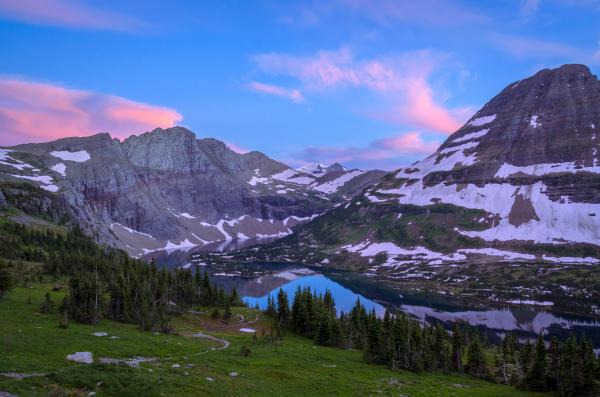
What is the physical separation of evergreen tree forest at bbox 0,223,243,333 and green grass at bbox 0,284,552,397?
2.69m

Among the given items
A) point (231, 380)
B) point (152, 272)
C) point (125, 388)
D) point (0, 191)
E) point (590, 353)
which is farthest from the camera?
point (0, 191)

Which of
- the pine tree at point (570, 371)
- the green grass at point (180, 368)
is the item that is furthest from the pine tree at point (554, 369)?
the green grass at point (180, 368)

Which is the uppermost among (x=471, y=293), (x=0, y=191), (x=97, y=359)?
(x=0, y=191)

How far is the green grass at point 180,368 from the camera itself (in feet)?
97.1

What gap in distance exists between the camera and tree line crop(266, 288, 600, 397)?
53.2 metres

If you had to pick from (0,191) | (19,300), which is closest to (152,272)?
(19,300)

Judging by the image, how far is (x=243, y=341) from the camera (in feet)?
205

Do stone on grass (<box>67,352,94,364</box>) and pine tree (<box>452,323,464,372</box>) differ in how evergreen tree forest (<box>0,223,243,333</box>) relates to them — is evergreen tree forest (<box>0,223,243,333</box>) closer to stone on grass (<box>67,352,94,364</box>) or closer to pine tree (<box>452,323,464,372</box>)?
stone on grass (<box>67,352,94,364</box>)

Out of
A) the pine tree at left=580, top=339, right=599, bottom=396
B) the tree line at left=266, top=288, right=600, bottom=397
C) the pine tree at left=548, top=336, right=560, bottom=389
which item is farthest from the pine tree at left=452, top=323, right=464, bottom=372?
the pine tree at left=580, top=339, right=599, bottom=396

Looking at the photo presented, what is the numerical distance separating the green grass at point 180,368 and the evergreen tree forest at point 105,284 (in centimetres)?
269

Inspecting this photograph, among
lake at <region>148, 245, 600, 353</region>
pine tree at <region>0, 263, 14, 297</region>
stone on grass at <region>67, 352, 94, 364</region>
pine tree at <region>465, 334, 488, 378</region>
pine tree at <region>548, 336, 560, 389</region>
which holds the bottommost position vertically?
lake at <region>148, 245, 600, 353</region>

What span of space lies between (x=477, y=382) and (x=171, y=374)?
45.7 meters

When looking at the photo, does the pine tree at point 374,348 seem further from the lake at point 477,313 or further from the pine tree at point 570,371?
the lake at point 477,313

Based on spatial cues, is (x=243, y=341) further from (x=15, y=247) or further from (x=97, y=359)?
(x=15, y=247)
